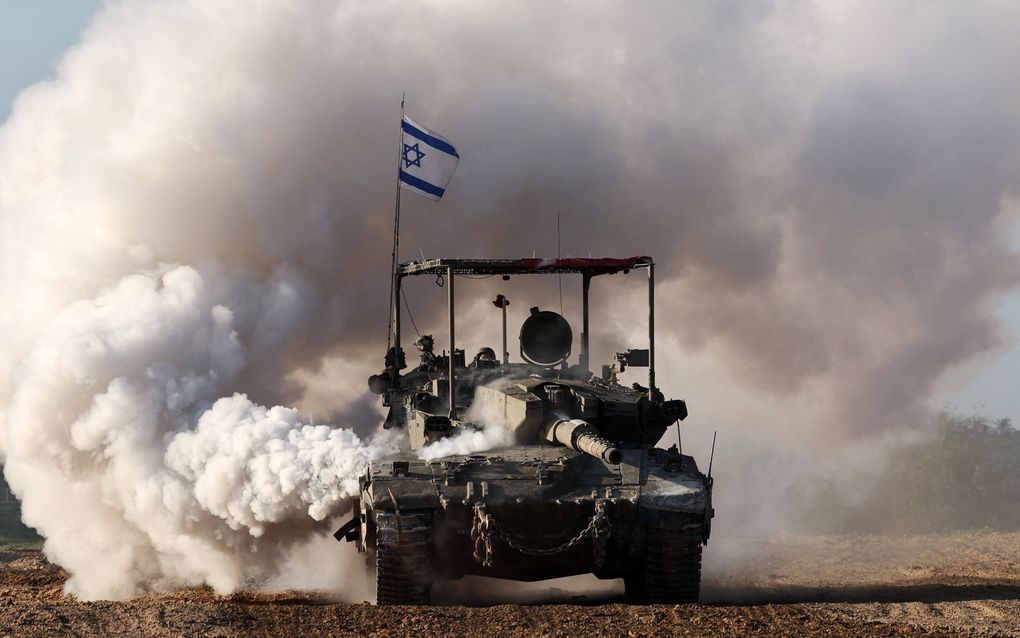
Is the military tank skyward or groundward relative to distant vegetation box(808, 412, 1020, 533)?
skyward

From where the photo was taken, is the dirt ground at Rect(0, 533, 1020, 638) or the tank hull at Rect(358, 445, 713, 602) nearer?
the dirt ground at Rect(0, 533, 1020, 638)

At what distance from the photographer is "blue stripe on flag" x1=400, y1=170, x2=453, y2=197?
24.4 m

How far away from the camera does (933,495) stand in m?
33.4

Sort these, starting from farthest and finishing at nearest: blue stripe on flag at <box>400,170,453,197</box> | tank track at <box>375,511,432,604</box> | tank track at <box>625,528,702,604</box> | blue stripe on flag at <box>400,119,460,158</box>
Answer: blue stripe on flag at <box>400,119,460,158</box> < blue stripe on flag at <box>400,170,453,197</box> < tank track at <box>625,528,702,604</box> < tank track at <box>375,511,432,604</box>

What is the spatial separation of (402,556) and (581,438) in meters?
2.85

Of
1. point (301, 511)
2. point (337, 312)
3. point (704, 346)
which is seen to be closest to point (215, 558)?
point (301, 511)

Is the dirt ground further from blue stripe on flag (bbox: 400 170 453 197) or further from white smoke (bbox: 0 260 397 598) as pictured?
blue stripe on flag (bbox: 400 170 453 197)

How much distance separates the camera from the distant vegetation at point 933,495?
31.9 m

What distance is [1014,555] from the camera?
21.7 meters

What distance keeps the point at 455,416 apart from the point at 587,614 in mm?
5022

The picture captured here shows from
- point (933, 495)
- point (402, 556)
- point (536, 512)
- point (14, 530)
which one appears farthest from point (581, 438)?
point (14, 530)

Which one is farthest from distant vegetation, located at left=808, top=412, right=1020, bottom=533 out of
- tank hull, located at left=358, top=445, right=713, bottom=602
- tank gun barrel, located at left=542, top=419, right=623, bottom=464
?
tank hull, located at left=358, top=445, right=713, bottom=602

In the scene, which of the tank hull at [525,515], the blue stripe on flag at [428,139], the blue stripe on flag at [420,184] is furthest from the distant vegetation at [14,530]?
the tank hull at [525,515]

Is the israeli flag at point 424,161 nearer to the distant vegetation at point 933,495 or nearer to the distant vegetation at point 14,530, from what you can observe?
the distant vegetation at point 933,495
